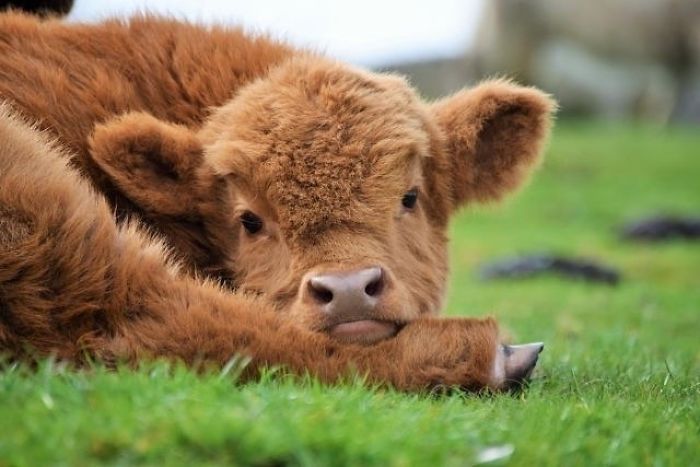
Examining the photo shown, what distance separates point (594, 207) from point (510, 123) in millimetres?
14739

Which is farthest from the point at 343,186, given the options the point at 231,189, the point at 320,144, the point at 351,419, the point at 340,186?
the point at 351,419

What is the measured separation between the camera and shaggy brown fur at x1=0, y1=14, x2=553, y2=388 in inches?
183

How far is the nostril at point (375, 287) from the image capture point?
199 inches

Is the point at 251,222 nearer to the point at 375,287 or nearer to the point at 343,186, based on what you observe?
the point at 343,186

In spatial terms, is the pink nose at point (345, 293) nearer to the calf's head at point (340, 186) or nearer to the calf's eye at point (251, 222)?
the calf's head at point (340, 186)

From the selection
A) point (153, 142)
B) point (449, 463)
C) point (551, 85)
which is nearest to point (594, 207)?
point (551, 85)

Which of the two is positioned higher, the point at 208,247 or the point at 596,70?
the point at 208,247

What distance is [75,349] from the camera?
15.0 feet

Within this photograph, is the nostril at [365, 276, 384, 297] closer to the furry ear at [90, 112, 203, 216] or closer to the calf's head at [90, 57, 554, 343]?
the calf's head at [90, 57, 554, 343]

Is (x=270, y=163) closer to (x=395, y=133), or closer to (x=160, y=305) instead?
(x=395, y=133)

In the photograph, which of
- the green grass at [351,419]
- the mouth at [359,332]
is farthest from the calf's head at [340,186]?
the green grass at [351,419]

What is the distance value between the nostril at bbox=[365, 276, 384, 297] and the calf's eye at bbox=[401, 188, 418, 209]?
2.43 feet

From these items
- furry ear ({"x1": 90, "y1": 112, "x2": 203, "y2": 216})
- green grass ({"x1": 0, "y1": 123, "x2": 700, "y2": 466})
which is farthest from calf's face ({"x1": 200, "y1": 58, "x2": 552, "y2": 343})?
green grass ({"x1": 0, "y1": 123, "x2": 700, "y2": 466})

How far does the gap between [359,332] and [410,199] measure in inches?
43.0
